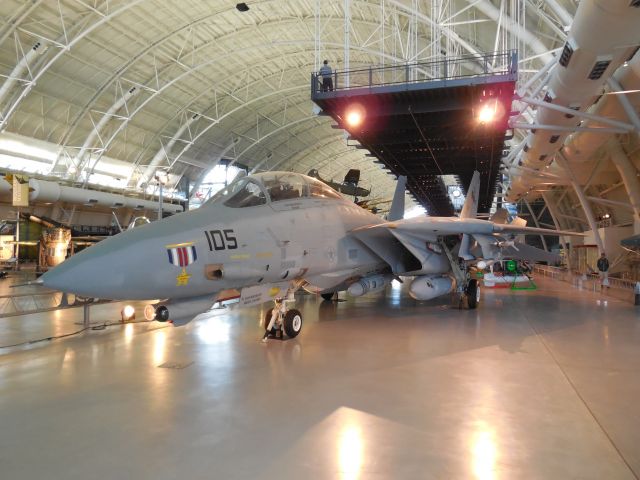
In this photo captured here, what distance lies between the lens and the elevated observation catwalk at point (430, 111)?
11664 mm

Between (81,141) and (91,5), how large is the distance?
35.4 feet

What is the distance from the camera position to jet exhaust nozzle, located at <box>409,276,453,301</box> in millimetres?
9562

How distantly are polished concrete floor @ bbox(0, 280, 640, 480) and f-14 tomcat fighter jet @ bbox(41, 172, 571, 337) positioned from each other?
1.01 m

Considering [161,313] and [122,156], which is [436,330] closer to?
[161,313]

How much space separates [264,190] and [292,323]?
7.41 feet

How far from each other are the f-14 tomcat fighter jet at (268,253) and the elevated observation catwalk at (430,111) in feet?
12.8

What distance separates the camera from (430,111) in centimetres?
1273

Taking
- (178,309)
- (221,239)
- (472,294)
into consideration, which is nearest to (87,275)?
(178,309)

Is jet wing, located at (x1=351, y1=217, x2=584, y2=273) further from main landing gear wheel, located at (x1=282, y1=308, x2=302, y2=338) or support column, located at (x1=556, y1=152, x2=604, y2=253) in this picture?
support column, located at (x1=556, y1=152, x2=604, y2=253)

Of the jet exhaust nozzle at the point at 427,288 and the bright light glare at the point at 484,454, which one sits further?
the jet exhaust nozzle at the point at 427,288

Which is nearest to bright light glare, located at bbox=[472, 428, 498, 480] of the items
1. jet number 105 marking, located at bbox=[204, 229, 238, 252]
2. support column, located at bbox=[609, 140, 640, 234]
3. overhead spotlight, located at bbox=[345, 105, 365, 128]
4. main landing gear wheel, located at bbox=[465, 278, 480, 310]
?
jet number 105 marking, located at bbox=[204, 229, 238, 252]

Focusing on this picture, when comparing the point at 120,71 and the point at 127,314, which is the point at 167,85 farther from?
the point at 127,314

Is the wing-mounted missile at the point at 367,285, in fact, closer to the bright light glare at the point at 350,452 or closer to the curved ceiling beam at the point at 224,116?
the bright light glare at the point at 350,452

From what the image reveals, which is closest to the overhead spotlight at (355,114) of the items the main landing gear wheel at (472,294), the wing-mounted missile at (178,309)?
the main landing gear wheel at (472,294)
